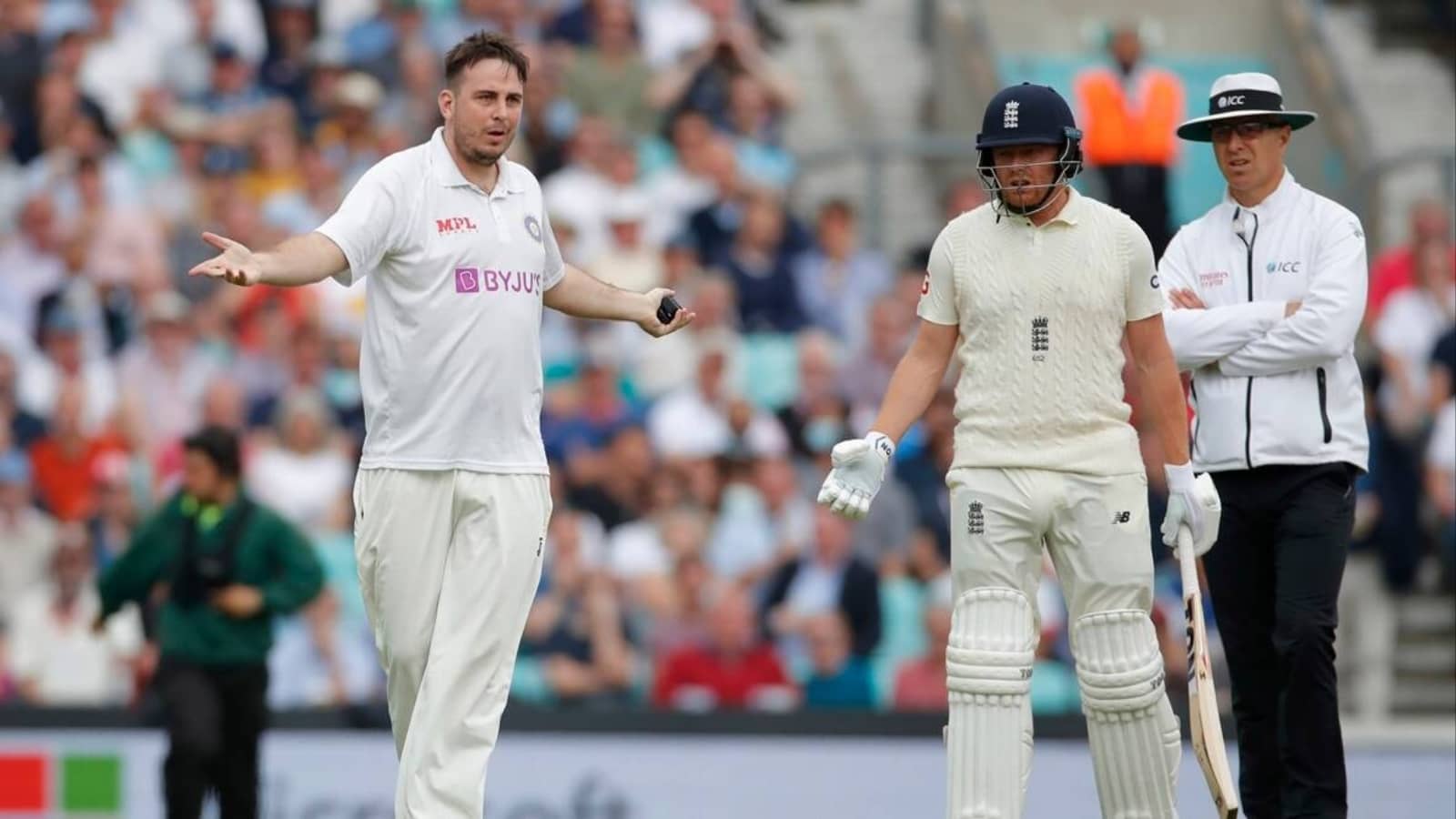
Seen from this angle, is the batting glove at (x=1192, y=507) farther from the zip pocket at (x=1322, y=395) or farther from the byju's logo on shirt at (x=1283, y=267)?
the byju's logo on shirt at (x=1283, y=267)

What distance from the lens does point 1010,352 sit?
802cm

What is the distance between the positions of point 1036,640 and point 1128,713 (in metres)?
0.36

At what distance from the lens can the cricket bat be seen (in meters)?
8.11

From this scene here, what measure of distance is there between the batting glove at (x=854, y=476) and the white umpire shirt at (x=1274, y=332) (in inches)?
51.8

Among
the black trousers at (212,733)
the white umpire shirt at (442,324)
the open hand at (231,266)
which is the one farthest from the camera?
the black trousers at (212,733)

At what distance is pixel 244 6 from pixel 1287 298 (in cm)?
945

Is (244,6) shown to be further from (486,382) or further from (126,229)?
(486,382)

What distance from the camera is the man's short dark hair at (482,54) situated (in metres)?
8.12

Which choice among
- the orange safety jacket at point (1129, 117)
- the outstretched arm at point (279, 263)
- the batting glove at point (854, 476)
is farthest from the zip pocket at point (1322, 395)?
the orange safety jacket at point (1129, 117)

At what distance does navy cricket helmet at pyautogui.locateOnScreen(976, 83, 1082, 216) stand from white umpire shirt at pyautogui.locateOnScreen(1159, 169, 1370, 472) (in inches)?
39.4

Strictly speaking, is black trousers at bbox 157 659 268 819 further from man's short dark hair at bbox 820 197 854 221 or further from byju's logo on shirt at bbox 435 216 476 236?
man's short dark hair at bbox 820 197 854 221

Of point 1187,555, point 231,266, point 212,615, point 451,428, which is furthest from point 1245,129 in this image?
point 212,615

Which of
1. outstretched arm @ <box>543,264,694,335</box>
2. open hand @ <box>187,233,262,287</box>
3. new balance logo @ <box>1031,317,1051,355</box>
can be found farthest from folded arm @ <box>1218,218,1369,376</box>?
open hand @ <box>187,233,262,287</box>

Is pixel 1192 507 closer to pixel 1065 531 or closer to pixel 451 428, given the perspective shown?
pixel 1065 531
